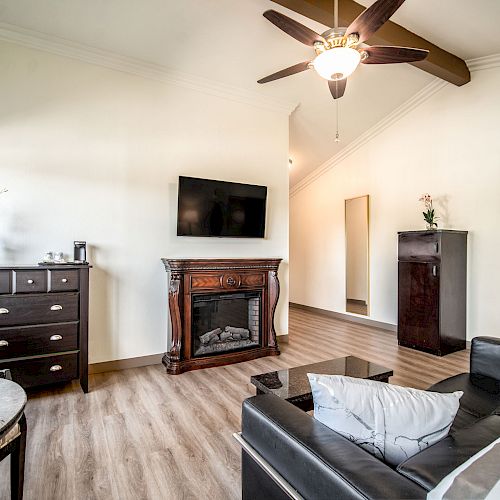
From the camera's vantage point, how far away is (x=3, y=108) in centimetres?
309

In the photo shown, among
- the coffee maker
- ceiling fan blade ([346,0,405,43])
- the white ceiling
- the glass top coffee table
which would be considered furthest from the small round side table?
the white ceiling

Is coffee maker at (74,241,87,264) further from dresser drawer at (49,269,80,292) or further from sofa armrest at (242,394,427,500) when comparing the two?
sofa armrest at (242,394,427,500)

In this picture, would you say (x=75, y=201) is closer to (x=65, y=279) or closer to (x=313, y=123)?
(x=65, y=279)

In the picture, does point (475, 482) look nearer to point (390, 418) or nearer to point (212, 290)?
point (390, 418)

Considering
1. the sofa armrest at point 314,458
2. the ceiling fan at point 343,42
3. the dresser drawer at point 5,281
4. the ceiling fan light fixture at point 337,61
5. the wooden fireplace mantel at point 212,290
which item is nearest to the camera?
the sofa armrest at point 314,458

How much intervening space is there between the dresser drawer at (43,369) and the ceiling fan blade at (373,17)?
131 inches

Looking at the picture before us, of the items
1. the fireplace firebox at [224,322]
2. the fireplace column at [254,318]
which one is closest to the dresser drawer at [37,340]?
Answer: the fireplace firebox at [224,322]

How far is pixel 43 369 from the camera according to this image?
→ 9.35 feet

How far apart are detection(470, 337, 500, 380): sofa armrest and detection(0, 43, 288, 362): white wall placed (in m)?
2.72

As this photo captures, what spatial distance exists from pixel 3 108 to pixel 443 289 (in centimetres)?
498

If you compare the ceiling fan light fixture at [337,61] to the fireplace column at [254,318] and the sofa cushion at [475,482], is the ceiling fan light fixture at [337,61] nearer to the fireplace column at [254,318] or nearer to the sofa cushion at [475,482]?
the sofa cushion at [475,482]

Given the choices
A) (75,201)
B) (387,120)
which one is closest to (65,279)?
(75,201)

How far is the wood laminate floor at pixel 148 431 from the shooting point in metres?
1.82

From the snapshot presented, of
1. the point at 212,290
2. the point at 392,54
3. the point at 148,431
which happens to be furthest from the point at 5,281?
the point at 392,54
